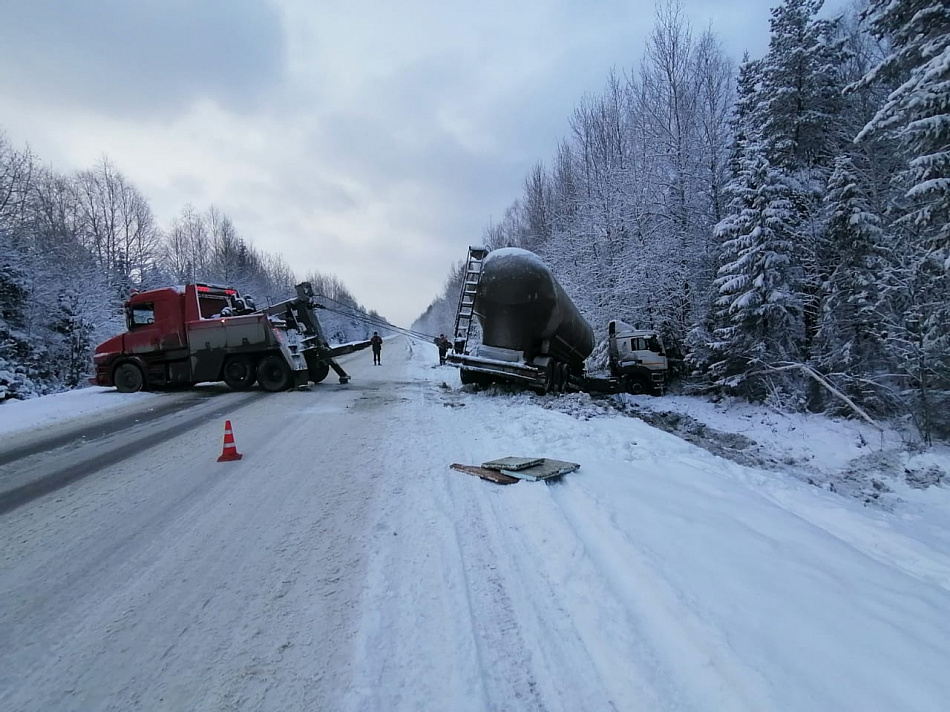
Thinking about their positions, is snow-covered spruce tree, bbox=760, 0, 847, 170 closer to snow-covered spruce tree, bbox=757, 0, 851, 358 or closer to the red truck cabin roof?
snow-covered spruce tree, bbox=757, 0, 851, 358

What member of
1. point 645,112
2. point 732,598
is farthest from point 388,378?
point 645,112

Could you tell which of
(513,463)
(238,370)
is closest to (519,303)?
(513,463)

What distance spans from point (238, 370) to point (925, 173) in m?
16.9

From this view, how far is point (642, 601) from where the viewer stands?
2830 millimetres

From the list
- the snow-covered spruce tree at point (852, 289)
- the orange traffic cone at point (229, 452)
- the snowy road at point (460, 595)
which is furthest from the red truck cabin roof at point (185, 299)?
the snow-covered spruce tree at point (852, 289)

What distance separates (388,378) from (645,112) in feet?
56.9

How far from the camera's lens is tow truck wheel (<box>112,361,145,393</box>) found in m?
13.9

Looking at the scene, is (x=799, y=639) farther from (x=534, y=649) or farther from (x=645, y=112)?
(x=645, y=112)

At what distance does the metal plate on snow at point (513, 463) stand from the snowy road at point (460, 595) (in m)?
0.52

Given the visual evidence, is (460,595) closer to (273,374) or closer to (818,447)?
(818,447)

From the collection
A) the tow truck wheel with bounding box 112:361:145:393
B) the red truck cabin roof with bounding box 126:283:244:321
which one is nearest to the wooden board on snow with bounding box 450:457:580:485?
the red truck cabin roof with bounding box 126:283:244:321

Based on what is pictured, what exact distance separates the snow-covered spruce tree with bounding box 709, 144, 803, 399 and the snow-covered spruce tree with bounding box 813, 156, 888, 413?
1.01 m

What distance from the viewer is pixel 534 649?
8.14 ft

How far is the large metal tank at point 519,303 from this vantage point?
38.5ft
